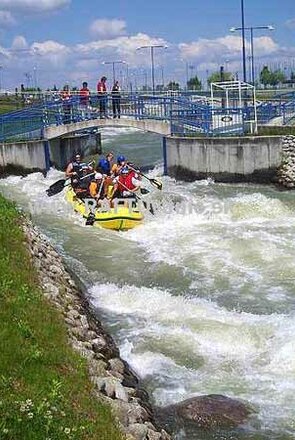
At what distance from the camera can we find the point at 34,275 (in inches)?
432

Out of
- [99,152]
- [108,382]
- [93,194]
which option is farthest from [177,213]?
[99,152]

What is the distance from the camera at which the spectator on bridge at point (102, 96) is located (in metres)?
30.8

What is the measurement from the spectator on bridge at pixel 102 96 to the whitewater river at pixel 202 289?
7601 millimetres

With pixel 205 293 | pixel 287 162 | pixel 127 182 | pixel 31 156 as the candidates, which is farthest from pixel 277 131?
pixel 205 293

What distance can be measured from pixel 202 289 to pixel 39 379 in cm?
756

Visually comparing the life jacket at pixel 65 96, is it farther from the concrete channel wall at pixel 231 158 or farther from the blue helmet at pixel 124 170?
the blue helmet at pixel 124 170

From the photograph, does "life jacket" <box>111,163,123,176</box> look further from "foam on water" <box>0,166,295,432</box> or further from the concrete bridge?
the concrete bridge

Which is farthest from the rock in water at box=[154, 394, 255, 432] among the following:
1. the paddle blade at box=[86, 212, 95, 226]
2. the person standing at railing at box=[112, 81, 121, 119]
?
the person standing at railing at box=[112, 81, 121, 119]

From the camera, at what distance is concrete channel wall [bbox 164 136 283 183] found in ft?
83.4

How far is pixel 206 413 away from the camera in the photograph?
28.2 ft

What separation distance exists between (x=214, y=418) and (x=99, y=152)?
109 feet

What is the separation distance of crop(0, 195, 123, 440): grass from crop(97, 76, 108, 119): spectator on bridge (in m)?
21.7

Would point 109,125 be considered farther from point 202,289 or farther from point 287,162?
point 202,289

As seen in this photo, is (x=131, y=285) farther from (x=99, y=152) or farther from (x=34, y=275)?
(x=99, y=152)
